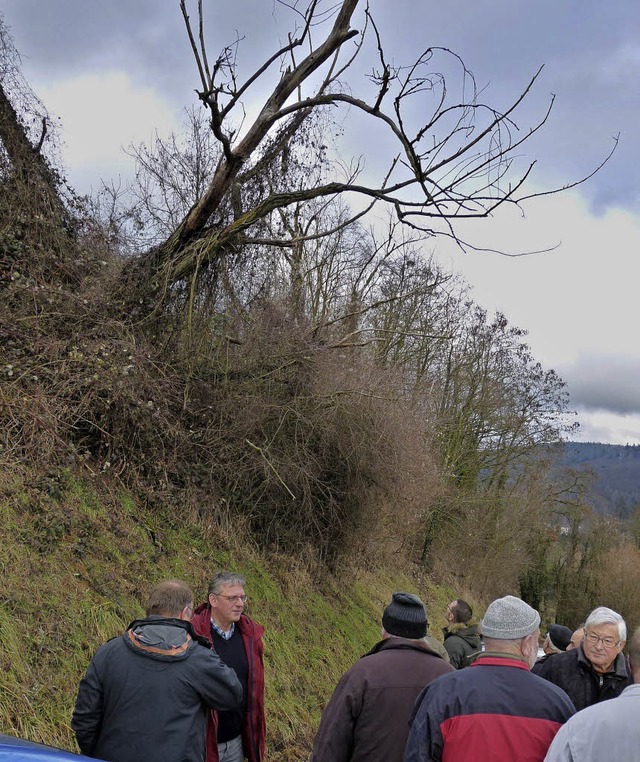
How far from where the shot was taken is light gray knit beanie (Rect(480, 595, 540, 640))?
275 cm

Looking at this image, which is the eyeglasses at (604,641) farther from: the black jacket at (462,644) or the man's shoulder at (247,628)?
the man's shoulder at (247,628)

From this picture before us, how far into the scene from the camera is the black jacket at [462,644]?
6164 mm

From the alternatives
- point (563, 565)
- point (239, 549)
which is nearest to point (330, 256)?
point (239, 549)

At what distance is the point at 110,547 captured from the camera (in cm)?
631

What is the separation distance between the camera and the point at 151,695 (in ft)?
10.0

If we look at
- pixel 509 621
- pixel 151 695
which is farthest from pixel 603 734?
pixel 151 695

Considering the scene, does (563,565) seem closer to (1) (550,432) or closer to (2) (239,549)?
(1) (550,432)

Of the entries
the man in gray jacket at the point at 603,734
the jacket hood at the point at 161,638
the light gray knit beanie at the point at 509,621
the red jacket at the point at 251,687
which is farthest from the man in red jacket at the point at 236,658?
the man in gray jacket at the point at 603,734

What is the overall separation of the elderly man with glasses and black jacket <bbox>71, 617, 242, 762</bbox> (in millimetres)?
2573

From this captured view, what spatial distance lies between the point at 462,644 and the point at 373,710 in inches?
138

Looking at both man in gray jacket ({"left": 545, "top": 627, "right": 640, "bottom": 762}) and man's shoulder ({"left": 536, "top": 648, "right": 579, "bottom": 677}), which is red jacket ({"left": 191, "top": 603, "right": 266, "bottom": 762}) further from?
man in gray jacket ({"left": 545, "top": 627, "right": 640, "bottom": 762})

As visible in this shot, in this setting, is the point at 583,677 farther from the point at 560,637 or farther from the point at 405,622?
the point at 405,622

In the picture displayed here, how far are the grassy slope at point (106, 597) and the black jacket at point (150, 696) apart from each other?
3.84 feet

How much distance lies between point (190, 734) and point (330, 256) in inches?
468
